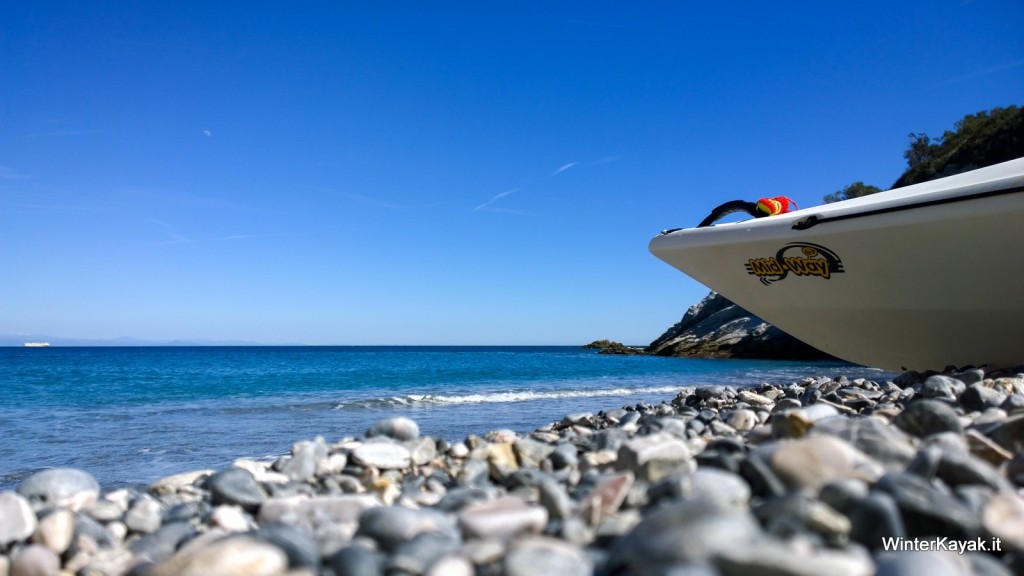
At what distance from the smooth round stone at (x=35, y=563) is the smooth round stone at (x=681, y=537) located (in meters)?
1.59

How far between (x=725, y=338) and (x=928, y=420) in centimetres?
3367

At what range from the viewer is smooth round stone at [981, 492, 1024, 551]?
4.82 ft

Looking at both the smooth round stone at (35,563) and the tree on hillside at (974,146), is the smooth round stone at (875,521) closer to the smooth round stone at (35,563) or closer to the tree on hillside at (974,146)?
the smooth round stone at (35,563)

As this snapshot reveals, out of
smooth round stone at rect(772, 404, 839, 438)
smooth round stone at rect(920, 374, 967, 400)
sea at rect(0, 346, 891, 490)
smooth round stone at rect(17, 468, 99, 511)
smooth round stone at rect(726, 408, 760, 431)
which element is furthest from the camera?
sea at rect(0, 346, 891, 490)

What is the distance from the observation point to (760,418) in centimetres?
347

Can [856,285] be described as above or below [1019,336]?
above

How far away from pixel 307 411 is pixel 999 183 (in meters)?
8.43

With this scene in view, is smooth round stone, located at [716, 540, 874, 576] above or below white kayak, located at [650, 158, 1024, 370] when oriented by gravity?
below

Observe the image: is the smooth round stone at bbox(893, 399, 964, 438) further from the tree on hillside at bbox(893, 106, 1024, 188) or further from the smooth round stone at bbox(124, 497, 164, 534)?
the tree on hillside at bbox(893, 106, 1024, 188)

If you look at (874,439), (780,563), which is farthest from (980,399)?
(780,563)

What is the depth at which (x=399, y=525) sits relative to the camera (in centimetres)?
170

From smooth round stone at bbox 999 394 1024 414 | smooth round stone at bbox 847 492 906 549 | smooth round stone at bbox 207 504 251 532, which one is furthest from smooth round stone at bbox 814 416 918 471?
smooth round stone at bbox 207 504 251 532

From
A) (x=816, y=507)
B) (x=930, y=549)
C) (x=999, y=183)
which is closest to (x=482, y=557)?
(x=816, y=507)

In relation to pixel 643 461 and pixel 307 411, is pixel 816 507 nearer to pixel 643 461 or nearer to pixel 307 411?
pixel 643 461
